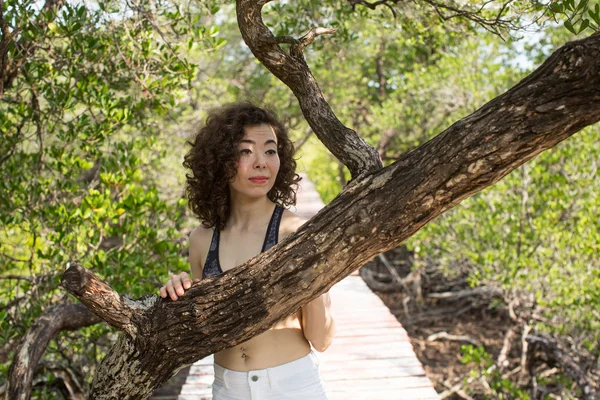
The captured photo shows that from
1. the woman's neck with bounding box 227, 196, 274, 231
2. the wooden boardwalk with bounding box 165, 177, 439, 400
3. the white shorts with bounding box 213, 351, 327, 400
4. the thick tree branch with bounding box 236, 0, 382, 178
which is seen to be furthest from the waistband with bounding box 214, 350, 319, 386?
the wooden boardwalk with bounding box 165, 177, 439, 400

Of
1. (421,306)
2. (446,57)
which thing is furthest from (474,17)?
(421,306)

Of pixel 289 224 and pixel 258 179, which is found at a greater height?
pixel 258 179

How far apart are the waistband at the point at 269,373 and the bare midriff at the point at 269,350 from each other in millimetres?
16

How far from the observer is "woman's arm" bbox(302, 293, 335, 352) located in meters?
2.11

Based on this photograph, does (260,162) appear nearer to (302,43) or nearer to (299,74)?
(299,74)

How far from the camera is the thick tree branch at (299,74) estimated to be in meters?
2.01

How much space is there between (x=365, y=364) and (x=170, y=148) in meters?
5.50

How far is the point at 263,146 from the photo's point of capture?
233 cm

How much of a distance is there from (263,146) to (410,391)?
5.46 feet

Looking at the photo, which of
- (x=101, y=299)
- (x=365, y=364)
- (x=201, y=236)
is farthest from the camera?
(x=365, y=364)

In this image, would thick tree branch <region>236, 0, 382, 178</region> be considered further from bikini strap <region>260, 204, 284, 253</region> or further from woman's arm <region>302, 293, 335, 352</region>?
woman's arm <region>302, 293, 335, 352</region>

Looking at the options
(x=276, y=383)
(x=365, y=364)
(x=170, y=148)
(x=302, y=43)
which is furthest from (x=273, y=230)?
(x=170, y=148)

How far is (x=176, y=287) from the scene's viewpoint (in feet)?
6.20

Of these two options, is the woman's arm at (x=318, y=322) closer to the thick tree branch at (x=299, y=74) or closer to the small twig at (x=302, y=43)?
the thick tree branch at (x=299, y=74)
